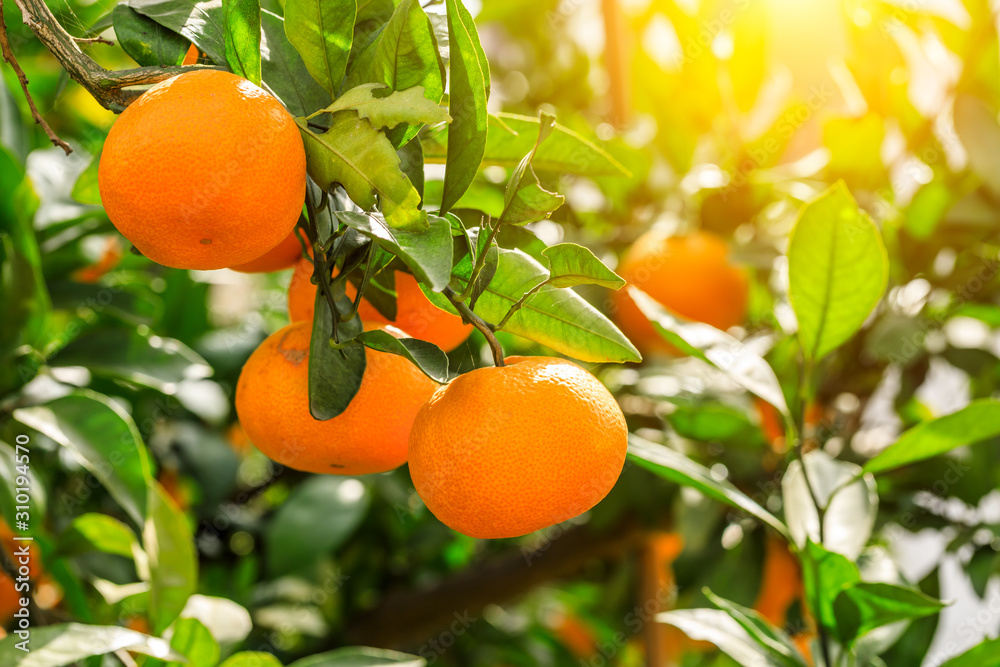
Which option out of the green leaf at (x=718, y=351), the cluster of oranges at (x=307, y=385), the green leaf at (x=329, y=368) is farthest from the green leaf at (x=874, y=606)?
the green leaf at (x=329, y=368)

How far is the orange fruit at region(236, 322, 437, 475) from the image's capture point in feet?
1.42

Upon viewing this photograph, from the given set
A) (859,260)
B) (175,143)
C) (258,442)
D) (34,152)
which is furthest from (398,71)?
(34,152)

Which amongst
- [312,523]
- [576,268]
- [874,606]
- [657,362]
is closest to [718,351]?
[874,606]

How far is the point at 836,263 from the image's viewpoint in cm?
62

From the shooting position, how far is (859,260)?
611 mm

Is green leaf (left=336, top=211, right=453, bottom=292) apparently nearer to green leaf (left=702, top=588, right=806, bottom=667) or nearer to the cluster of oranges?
the cluster of oranges

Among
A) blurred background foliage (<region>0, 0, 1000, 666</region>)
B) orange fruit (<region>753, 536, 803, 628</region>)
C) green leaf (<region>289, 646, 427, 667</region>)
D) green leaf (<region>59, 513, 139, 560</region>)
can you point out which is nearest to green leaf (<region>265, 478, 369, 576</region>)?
blurred background foliage (<region>0, 0, 1000, 666</region>)

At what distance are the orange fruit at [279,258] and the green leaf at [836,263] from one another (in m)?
0.39

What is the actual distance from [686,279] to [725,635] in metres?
0.47

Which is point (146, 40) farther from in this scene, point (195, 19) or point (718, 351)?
point (718, 351)

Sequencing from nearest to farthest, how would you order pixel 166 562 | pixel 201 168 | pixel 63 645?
pixel 201 168, pixel 63 645, pixel 166 562

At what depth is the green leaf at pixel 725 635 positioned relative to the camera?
592 mm

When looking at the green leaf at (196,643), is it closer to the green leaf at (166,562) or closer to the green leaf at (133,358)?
the green leaf at (166,562)

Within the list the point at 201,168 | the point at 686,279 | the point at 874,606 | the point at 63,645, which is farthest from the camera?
the point at 686,279
